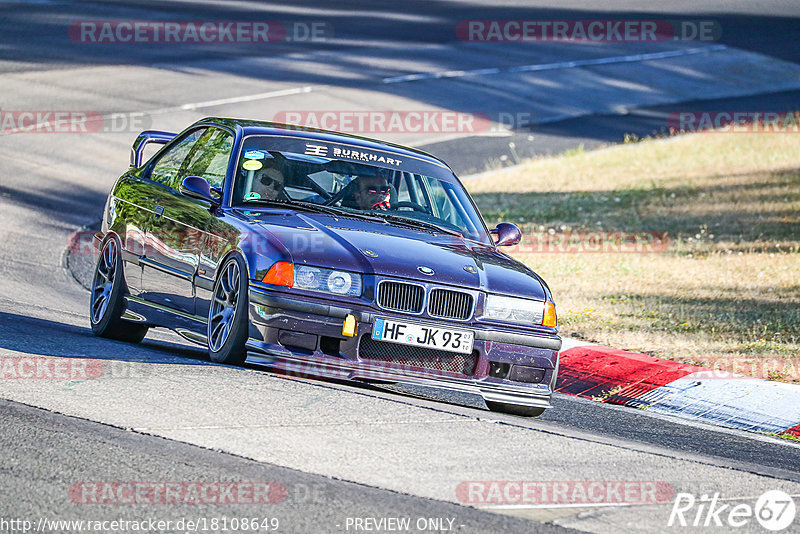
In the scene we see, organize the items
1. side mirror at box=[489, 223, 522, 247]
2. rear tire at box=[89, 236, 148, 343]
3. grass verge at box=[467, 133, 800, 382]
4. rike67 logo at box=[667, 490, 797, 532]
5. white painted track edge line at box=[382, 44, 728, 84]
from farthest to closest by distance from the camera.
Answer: white painted track edge line at box=[382, 44, 728, 84] < grass verge at box=[467, 133, 800, 382] < rear tire at box=[89, 236, 148, 343] < side mirror at box=[489, 223, 522, 247] < rike67 logo at box=[667, 490, 797, 532]

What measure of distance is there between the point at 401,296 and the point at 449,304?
306 millimetres

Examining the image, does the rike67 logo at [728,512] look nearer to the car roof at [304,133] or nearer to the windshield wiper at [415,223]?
the windshield wiper at [415,223]

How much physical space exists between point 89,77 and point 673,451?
19.3 metres

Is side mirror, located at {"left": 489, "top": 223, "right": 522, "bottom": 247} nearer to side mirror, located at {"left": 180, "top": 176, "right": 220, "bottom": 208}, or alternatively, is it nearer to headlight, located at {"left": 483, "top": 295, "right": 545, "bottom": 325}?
headlight, located at {"left": 483, "top": 295, "right": 545, "bottom": 325}

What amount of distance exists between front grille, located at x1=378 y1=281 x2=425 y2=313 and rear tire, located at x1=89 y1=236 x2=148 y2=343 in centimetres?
248

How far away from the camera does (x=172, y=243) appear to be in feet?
28.0

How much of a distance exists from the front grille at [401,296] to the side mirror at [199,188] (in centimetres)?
152

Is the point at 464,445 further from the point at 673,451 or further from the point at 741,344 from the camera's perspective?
the point at 741,344

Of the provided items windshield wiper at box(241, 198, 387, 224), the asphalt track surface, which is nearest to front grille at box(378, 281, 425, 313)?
the asphalt track surface

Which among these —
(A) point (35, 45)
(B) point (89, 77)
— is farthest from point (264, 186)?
(A) point (35, 45)

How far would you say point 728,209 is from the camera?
61.1 ft

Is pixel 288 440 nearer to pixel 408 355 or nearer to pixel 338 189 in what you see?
pixel 408 355

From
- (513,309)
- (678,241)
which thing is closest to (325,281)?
(513,309)

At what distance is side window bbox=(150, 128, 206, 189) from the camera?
9240 mm
